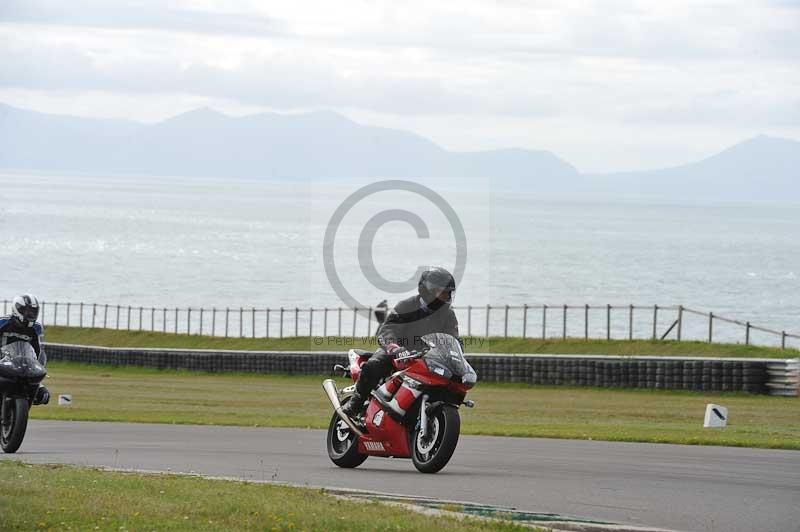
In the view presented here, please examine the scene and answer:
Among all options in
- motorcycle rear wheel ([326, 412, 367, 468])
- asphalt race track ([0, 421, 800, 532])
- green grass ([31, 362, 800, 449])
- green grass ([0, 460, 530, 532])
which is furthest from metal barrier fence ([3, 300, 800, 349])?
green grass ([0, 460, 530, 532])

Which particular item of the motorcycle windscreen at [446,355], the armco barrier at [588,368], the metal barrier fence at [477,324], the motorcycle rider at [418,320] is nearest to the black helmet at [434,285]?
the motorcycle rider at [418,320]

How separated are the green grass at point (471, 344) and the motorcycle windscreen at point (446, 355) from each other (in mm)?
27661

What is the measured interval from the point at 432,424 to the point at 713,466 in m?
3.28

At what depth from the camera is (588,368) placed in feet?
117

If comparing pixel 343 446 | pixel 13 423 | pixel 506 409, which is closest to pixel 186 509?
pixel 343 446

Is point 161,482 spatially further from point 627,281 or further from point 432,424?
point 627,281

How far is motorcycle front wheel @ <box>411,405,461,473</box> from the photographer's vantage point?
494 inches

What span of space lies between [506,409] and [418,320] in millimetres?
17278

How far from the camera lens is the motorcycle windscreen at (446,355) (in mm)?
12617

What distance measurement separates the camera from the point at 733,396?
3181 centimetres

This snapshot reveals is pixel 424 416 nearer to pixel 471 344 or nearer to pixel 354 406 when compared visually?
pixel 354 406

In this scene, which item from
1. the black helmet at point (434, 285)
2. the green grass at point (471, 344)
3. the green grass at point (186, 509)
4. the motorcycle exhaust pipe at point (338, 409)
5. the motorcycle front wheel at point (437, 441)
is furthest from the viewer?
the green grass at point (471, 344)

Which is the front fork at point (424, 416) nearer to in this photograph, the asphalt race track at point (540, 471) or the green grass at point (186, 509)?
the asphalt race track at point (540, 471)

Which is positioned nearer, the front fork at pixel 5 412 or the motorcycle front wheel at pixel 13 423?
the motorcycle front wheel at pixel 13 423
